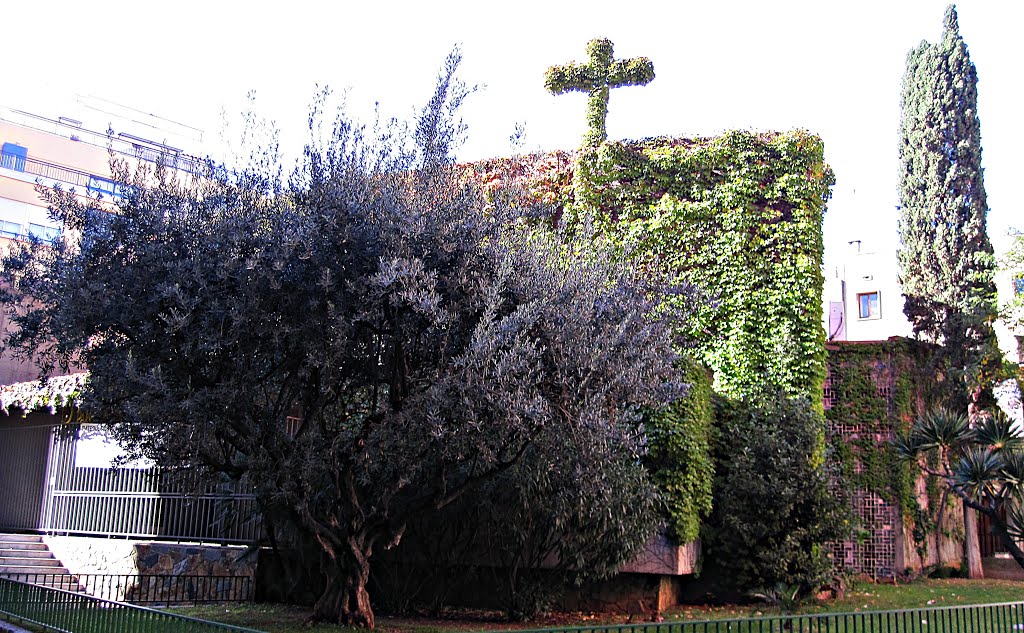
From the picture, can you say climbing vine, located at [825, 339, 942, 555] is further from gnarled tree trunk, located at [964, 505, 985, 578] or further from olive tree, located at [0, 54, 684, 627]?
olive tree, located at [0, 54, 684, 627]

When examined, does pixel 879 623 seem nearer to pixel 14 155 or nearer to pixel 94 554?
pixel 94 554

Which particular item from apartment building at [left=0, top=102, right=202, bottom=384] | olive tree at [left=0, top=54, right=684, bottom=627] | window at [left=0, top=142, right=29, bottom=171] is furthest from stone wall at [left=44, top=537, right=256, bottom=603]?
window at [left=0, top=142, right=29, bottom=171]

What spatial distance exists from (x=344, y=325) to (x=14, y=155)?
37.8 m

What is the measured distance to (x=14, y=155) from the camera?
1572 inches

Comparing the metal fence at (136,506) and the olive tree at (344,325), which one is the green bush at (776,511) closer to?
the olive tree at (344,325)

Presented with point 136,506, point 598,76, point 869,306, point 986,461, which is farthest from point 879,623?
point 869,306

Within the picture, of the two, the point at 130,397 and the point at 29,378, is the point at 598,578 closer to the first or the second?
the point at 130,397

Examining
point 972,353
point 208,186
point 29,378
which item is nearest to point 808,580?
point 972,353

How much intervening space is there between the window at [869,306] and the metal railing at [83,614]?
35.8 metres

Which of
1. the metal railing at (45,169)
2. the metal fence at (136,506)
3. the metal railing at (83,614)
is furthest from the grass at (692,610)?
the metal railing at (45,169)

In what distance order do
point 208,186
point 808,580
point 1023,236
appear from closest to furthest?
point 208,186 < point 808,580 < point 1023,236

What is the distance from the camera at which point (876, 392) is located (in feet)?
57.9

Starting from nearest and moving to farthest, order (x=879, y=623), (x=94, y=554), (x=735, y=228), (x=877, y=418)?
(x=879, y=623) → (x=94, y=554) → (x=735, y=228) → (x=877, y=418)

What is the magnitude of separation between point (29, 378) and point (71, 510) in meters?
7.53
